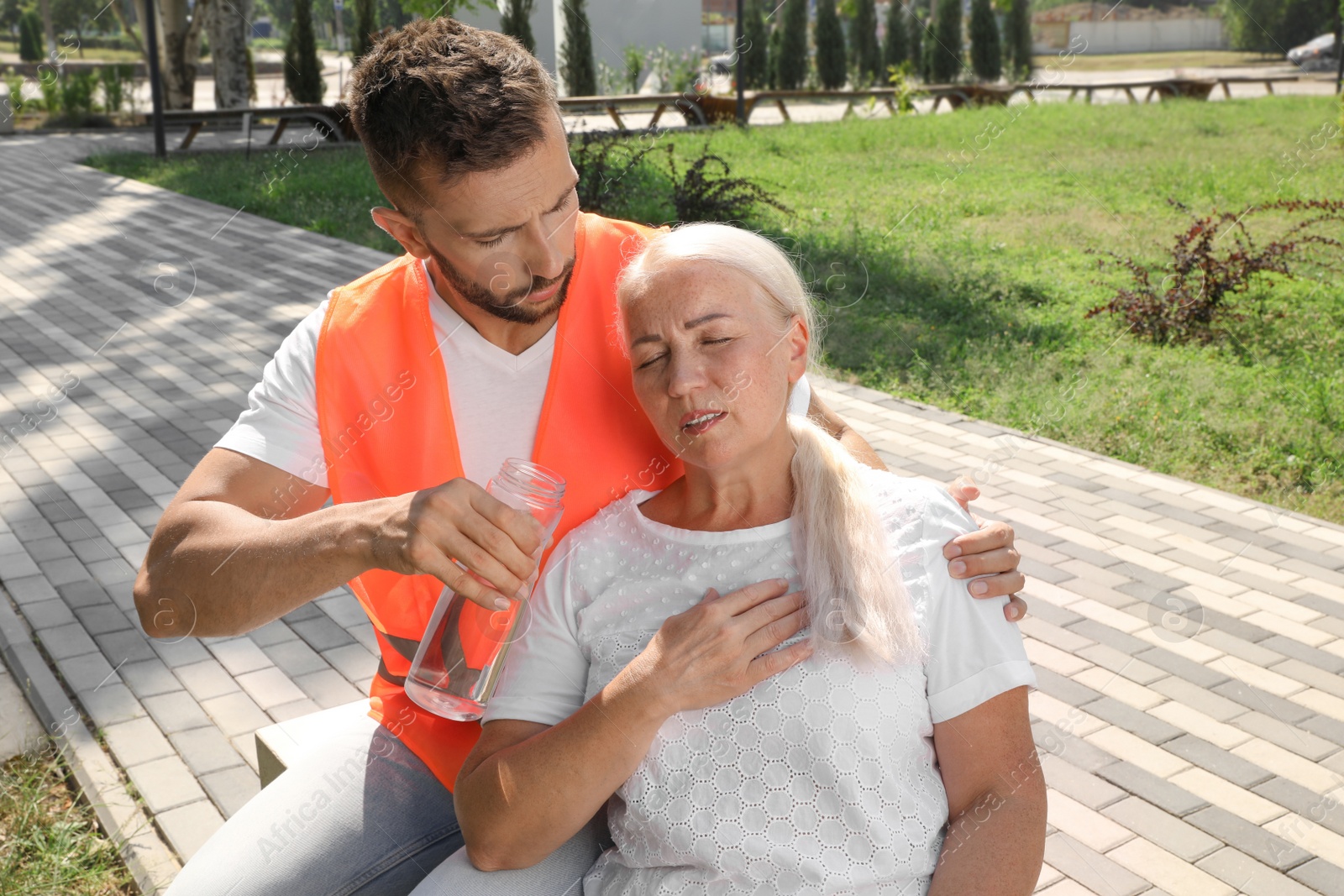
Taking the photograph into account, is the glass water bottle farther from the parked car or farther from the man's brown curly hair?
the parked car

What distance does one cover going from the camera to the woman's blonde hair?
1703 millimetres

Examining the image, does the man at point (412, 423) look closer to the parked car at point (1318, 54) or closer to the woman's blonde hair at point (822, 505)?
the woman's blonde hair at point (822, 505)

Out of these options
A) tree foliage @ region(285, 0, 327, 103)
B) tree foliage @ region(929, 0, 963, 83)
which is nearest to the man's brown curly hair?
tree foliage @ region(285, 0, 327, 103)

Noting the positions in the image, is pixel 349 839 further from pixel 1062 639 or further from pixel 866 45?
pixel 866 45

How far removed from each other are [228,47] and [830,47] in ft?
54.5

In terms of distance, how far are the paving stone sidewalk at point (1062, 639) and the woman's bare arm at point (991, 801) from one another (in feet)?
3.75

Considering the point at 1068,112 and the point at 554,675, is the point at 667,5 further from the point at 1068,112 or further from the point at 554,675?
the point at 554,675

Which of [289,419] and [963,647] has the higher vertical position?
[289,419]

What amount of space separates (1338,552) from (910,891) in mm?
3488

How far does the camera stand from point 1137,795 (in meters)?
2.97

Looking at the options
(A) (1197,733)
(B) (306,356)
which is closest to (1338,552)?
(A) (1197,733)

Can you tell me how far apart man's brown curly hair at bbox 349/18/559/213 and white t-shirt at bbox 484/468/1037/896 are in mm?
772

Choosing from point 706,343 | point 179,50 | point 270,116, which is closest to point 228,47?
point 179,50

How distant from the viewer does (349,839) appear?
1.86m
